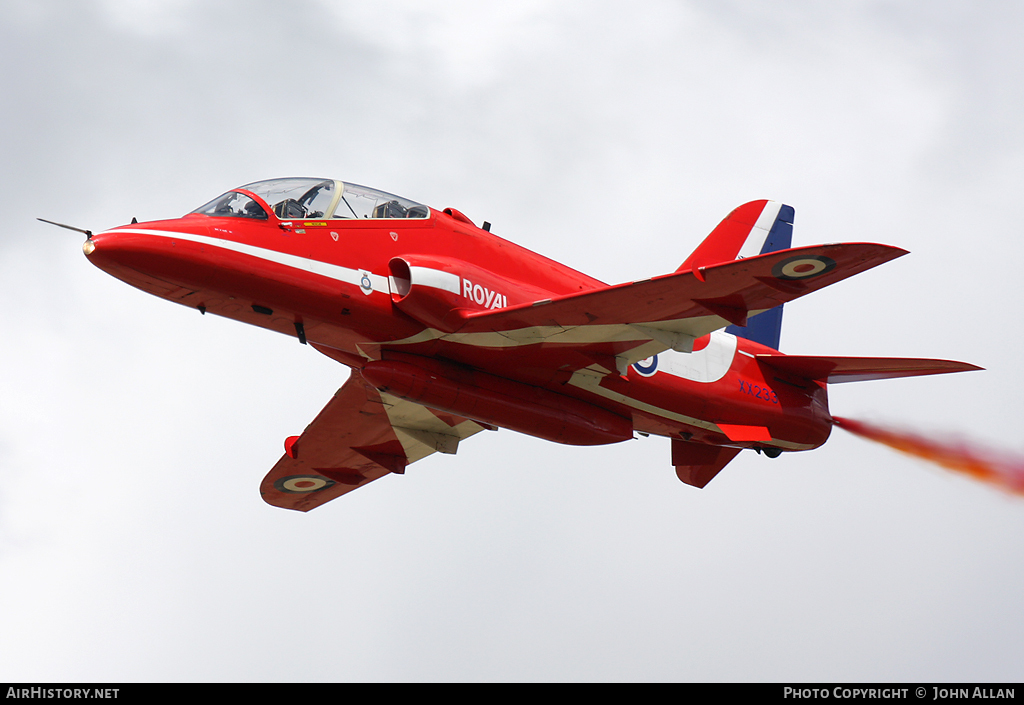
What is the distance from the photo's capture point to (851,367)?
2420 centimetres

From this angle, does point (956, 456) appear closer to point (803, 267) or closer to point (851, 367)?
point (851, 367)

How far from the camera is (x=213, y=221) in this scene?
19.7 metres

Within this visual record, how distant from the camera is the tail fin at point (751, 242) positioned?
26.7m

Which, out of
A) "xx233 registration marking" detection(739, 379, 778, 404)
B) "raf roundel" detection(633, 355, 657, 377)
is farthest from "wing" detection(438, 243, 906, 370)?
"xx233 registration marking" detection(739, 379, 778, 404)

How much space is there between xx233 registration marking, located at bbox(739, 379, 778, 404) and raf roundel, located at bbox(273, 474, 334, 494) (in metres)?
10.3

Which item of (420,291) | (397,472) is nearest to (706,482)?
(397,472)

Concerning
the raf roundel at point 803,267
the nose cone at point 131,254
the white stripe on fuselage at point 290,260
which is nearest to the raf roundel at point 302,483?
the white stripe on fuselage at point 290,260

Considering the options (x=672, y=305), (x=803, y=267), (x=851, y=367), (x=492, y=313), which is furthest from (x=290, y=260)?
(x=851, y=367)

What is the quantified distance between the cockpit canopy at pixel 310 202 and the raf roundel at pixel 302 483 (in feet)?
30.0

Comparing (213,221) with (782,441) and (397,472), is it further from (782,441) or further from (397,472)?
(782,441)

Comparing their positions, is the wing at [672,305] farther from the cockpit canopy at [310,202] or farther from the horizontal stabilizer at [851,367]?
the horizontal stabilizer at [851,367]

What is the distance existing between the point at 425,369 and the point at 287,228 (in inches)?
138

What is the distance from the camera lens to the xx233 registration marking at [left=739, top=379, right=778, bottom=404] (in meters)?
24.2
